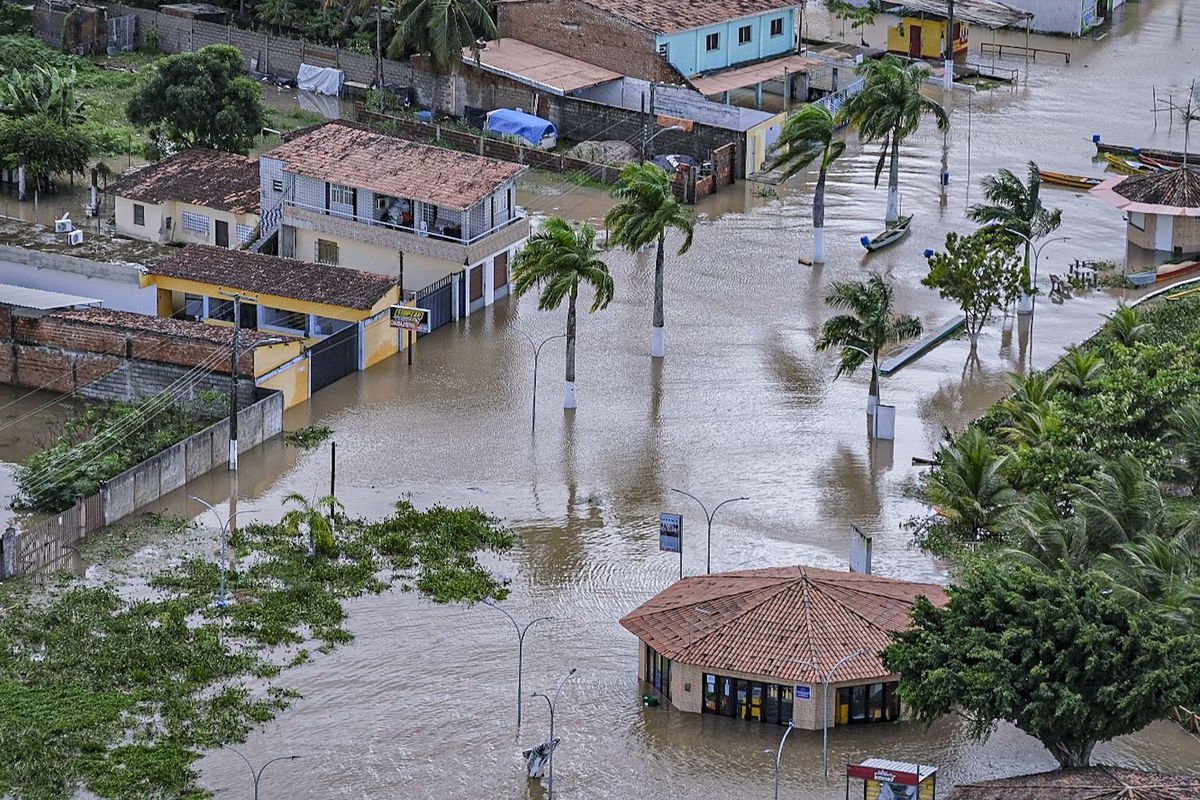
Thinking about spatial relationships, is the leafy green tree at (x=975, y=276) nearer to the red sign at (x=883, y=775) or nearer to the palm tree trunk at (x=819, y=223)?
the palm tree trunk at (x=819, y=223)

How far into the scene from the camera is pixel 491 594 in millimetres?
55938

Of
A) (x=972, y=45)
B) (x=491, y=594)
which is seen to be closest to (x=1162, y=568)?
(x=491, y=594)

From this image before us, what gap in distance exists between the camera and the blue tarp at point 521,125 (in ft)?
309

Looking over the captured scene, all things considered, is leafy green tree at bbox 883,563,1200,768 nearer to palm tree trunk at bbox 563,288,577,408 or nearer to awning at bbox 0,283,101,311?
palm tree trunk at bbox 563,288,577,408

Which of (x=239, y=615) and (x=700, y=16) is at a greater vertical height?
(x=700, y=16)

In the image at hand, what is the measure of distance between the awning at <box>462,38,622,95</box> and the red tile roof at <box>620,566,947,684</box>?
158 feet

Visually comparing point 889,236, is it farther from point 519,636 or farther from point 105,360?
point 519,636

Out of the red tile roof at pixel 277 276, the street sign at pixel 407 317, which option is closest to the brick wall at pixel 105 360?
the red tile roof at pixel 277 276

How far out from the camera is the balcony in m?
76.4

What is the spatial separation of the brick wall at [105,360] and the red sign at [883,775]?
27.5m

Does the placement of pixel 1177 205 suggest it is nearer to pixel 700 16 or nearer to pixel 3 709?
pixel 700 16

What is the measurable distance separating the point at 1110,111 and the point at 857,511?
156 feet

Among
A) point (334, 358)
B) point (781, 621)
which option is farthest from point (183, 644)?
point (334, 358)

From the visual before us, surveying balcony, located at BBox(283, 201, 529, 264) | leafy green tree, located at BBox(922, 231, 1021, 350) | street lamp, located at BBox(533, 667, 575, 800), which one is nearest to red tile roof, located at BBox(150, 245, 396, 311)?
balcony, located at BBox(283, 201, 529, 264)
